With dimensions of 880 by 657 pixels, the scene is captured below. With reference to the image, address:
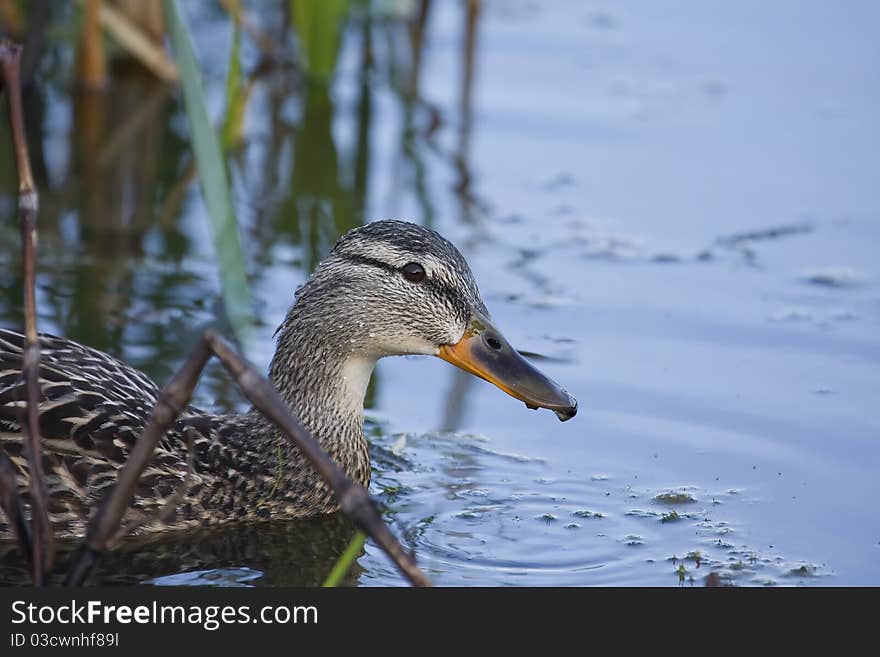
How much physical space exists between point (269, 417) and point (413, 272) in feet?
7.86

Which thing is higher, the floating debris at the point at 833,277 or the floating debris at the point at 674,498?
the floating debris at the point at 833,277

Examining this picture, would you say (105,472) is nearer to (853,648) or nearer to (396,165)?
(853,648)

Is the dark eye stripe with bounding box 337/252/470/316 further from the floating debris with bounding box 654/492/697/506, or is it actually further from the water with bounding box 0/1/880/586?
the floating debris with bounding box 654/492/697/506

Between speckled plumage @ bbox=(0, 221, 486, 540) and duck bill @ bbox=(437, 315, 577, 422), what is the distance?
62 mm

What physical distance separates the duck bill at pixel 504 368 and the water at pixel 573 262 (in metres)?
0.57

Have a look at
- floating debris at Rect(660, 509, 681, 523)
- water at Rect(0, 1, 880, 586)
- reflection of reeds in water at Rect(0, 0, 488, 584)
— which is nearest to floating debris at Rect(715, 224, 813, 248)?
water at Rect(0, 1, 880, 586)

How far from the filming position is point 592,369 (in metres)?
8.47

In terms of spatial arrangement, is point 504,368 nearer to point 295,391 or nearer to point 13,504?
point 295,391

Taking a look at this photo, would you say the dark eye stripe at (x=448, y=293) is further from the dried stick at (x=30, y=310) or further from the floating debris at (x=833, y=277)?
the floating debris at (x=833, y=277)

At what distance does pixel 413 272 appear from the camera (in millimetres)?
6938

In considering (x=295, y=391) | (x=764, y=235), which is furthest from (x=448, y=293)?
(x=764, y=235)

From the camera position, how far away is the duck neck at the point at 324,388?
7.12 meters

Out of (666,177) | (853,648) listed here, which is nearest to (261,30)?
(666,177)

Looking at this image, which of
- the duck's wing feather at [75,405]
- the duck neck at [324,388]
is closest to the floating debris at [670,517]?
the duck neck at [324,388]
